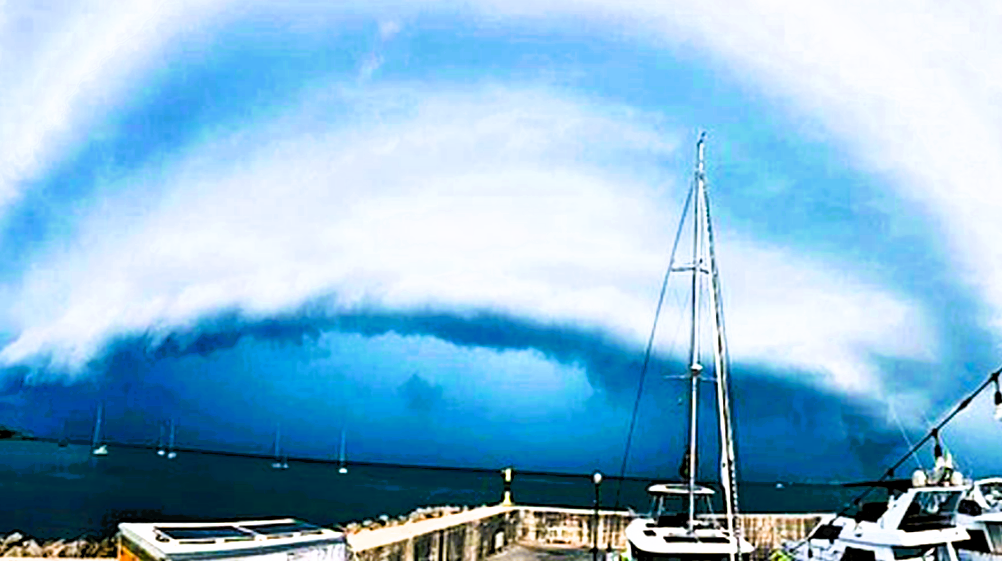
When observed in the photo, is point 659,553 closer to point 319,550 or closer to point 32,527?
Answer: point 319,550

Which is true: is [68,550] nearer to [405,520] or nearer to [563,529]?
[405,520]

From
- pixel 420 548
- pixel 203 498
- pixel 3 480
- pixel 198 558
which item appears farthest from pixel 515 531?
pixel 3 480

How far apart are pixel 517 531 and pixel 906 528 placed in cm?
1451

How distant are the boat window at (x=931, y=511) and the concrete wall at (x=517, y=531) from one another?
20.6 ft

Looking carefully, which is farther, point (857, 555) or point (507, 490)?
point (507, 490)

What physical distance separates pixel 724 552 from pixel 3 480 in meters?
113

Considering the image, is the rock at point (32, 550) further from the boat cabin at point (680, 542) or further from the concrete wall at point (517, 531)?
the boat cabin at point (680, 542)

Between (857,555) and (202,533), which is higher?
(202,533)

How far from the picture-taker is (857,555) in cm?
2259

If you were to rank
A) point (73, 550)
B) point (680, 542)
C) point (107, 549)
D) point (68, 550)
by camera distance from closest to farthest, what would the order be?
point (680, 542)
point (107, 549)
point (73, 550)
point (68, 550)

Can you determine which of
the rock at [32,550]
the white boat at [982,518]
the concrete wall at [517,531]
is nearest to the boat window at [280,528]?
the concrete wall at [517,531]

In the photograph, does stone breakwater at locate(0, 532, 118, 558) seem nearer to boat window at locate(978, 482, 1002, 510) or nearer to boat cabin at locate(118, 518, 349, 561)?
boat cabin at locate(118, 518, 349, 561)

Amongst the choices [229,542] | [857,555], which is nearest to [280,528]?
[229,542]

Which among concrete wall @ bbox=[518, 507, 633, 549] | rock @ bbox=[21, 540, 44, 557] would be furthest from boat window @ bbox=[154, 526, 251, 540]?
concrete wall @ bbox=[518, 507, 633, 549]
